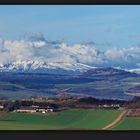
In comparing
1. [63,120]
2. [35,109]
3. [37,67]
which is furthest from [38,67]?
[63,120]

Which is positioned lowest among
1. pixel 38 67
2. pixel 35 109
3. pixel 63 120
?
pixel 63 120

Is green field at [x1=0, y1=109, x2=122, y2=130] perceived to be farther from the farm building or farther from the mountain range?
the mountain range

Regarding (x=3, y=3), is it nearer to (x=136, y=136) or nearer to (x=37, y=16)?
(x=37, y=16)

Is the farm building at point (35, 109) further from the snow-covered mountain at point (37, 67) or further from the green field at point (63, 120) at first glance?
the snow-covered mountain at point (37, 67)

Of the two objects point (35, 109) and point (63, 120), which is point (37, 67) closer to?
point (35, 109)

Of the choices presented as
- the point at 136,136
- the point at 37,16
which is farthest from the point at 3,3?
the point at 136,136

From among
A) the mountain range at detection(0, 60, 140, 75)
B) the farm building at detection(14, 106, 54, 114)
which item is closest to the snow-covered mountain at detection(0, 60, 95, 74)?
the mountain range at detection(0, 60, 140, 75)
